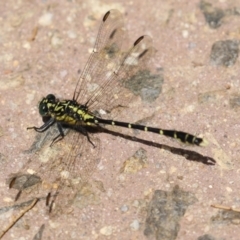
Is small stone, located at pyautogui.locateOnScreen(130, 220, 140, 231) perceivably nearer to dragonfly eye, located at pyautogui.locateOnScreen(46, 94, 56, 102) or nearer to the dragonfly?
the dragonfly

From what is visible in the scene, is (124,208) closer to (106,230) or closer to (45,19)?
(106,230)

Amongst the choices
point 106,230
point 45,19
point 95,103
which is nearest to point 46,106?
point 95,103

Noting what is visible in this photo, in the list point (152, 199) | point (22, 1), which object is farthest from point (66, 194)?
point (22, 1)

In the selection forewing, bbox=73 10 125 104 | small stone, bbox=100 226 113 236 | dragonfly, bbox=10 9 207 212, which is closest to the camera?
small stone, bbox=100 226 113 236

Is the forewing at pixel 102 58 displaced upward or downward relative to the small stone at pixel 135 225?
upward

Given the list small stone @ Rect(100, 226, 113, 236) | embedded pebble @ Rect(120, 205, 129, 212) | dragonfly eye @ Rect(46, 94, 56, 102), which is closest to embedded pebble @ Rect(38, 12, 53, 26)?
dragonfly eye @ Rect(46, 94, 56, 102)

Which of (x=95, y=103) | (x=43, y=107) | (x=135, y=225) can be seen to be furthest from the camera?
(x=95, y=103)

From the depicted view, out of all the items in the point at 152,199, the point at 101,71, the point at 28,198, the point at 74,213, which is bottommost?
the point at 152,199

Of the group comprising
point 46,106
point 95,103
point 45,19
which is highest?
point 45,19

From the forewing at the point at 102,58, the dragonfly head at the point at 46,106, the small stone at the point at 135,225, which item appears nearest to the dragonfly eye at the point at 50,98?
the dragonfly head at the point at 46,106

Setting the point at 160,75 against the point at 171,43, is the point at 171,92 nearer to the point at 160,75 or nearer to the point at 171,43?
the point at 160,75

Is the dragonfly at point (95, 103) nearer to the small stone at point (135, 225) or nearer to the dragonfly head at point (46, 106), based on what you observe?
the dragonfly head at point (46, 106)
